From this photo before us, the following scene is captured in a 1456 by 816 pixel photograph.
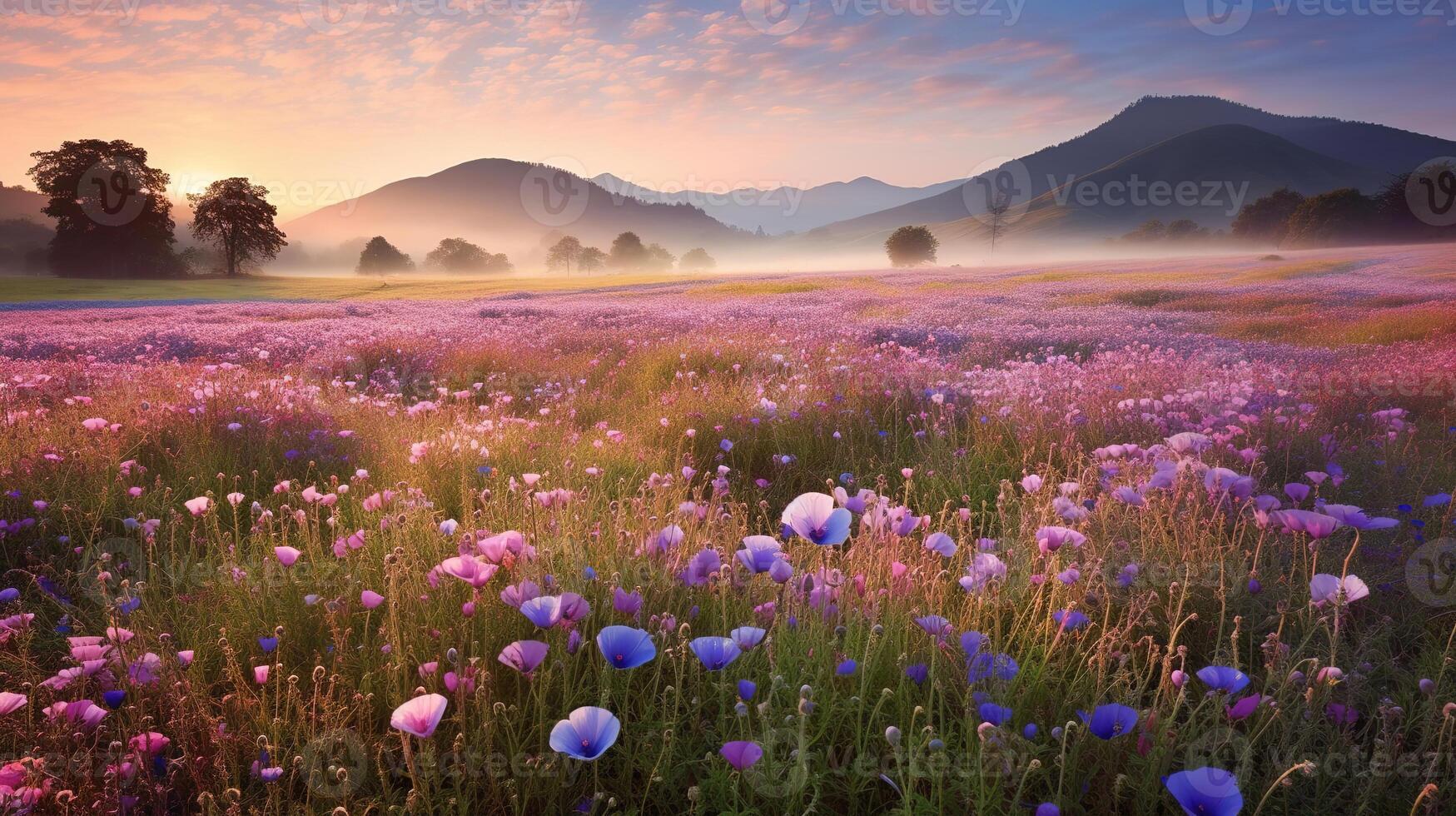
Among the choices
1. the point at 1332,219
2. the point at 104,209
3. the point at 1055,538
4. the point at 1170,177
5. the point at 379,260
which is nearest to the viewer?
the point at 1055,538

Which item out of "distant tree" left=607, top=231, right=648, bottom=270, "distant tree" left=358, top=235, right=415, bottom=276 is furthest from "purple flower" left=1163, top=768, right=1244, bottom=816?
"distant tree" left=607, top=231, right=648, bottom=270

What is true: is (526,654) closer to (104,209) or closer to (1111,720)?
Answer: (1111,720)

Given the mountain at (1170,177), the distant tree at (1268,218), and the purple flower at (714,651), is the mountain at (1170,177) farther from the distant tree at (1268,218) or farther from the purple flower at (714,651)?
the purple flower at (714,651)

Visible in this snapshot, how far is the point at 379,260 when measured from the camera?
90.8m

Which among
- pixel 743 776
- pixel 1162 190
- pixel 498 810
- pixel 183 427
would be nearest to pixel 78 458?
pixel 183 427

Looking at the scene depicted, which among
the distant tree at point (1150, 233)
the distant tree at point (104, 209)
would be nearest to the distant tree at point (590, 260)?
the distant tree at point (104, 209)

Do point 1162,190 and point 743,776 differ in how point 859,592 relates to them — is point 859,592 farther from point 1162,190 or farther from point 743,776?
point 1162,190

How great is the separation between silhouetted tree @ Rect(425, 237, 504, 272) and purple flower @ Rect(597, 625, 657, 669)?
11297 centimetres

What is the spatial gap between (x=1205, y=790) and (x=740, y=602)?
4.51 ft

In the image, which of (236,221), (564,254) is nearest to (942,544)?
(236,221)

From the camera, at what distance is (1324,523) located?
1.95m

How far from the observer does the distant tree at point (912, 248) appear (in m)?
84.6

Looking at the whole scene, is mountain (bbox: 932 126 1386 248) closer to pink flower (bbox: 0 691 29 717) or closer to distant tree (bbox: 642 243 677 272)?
distant tree (bbox: 642 243 677 272)

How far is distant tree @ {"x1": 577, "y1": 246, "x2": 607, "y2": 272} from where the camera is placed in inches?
4702
